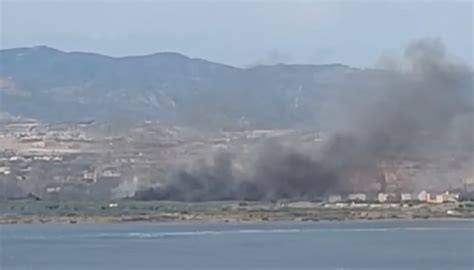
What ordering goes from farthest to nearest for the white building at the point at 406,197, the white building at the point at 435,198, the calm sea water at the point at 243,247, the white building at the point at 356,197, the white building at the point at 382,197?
the white building at the point at 406,197
the white building at the point at 435,198
the white building at the point at 382,197
the white building at the point at 356,197
the calm sea water at the point at 243,247

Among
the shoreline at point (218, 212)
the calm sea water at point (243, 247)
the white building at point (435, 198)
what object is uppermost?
the white building at point (435, 198)

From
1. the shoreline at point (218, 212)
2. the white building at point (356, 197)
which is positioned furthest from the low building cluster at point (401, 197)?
the shoreline at point (218, 212)

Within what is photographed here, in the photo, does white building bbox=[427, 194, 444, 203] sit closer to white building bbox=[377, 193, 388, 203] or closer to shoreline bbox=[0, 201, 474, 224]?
shoreline bbox=[0, 201, 474, 224]

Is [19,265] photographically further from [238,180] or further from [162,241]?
[238,180]

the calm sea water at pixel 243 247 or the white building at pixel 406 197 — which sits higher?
the white building at pixel 406 197

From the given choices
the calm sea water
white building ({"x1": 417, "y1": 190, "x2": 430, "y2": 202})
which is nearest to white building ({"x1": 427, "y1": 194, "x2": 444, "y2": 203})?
white building ({"x1": 417, "y1": 190, "x2": 430, "y2": 202})

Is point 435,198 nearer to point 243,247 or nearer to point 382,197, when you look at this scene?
point 382,197

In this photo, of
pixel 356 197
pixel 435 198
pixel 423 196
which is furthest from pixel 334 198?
pixel 435 198

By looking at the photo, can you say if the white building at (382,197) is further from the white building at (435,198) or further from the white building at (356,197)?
the white building at (435,198)

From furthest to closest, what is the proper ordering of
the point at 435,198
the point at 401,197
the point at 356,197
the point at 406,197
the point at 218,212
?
the point at 401,197, the point at 406,197, the point at 435,198, the point at 356,197, the point at 218,212
